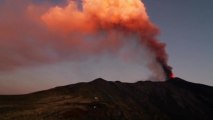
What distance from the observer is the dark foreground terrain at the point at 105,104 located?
130m

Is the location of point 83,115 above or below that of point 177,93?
below

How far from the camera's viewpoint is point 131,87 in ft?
648

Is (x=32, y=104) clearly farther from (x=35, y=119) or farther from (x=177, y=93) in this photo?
(x=177, y=93)

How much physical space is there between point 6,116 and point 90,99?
175 ft

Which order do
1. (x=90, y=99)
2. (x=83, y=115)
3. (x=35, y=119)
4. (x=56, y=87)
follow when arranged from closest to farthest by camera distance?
(x=35, y=119)
(x=83, y=115)
(x=90, y=99)
(x=56, y=87)

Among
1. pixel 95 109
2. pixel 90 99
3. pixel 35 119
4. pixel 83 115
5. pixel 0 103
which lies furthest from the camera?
pixel 90 99

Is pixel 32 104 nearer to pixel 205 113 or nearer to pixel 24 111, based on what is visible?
pixel 24 111

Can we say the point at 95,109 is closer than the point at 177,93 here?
Yes

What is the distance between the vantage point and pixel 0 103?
150250 mm

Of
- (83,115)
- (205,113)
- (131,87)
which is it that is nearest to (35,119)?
(83,115)

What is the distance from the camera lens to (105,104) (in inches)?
5896

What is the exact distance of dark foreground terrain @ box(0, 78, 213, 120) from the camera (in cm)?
13025

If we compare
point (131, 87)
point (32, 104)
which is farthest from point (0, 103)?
point (131, 87)

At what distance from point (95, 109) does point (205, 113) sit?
258 ft
